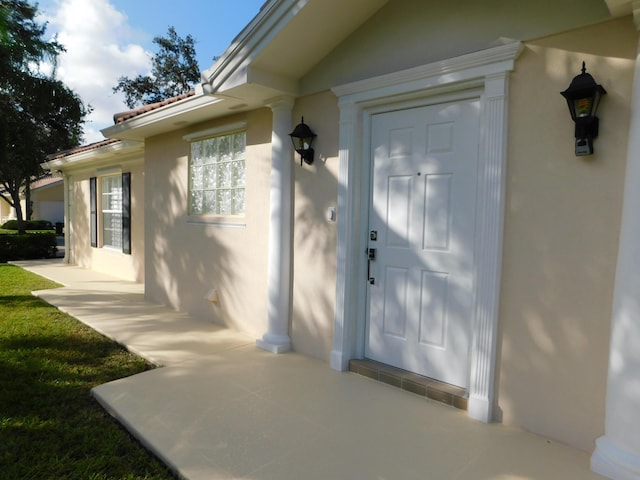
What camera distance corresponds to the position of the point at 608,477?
2.34 m

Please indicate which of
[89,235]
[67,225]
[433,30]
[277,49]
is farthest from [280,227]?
[67,225]

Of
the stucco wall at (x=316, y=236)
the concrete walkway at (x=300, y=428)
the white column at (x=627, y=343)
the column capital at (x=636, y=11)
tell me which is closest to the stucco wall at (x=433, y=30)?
the column capital at (x=636, y=11)

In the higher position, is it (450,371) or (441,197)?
(441,197)

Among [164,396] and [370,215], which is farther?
[370,215]

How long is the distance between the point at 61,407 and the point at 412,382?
9.11 feet

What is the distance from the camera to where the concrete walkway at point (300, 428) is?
244cm

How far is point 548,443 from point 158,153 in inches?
251

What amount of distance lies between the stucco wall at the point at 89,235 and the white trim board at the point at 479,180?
19.6ft

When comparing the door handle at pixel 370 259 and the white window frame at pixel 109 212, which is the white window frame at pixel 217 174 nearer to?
the door handle at pixel 370 259

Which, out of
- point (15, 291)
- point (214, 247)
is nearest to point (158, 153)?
point (214, 247)

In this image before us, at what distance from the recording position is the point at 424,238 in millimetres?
3467

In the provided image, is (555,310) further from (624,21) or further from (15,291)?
(15,291)

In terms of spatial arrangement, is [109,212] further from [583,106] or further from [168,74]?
[168,74]

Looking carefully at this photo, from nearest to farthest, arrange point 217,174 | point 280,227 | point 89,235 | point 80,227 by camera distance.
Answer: point 280,227 < point 217,174 < point 89,235 < point 80,227
